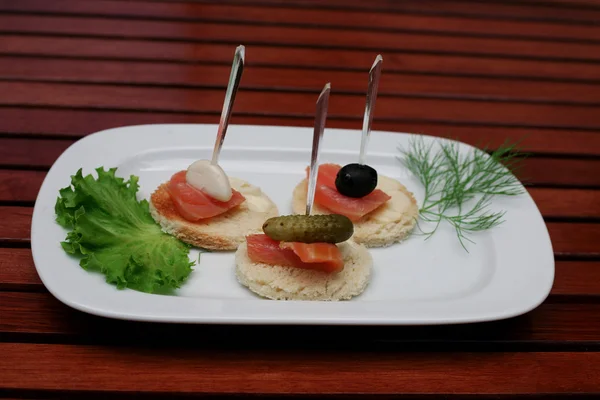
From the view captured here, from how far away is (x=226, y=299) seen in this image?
A: 1.86 meters

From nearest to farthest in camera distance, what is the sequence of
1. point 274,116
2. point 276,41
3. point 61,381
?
point 61,381, point 274,116, point 276,41

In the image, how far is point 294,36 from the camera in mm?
3812

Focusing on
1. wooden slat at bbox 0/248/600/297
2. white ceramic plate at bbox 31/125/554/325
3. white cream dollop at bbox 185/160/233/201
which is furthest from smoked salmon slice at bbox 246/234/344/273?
wooden slat at bbox 0/248/600/297

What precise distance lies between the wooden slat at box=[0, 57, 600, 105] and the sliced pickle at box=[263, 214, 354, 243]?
1494 mm

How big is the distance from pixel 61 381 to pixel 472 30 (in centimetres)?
328

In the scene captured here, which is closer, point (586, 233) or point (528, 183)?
point (586, 233)

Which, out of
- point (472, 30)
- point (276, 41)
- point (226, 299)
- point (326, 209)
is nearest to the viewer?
point (226, 299)

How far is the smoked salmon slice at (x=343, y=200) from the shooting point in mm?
2316

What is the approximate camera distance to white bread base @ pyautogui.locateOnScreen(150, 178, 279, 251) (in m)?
2.21

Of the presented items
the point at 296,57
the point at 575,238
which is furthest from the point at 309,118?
the point at 575,238

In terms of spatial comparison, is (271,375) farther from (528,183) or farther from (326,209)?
(528,183)

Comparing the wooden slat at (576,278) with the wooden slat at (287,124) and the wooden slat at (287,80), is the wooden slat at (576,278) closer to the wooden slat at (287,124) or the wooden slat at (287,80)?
the wooden slat at (287,124)

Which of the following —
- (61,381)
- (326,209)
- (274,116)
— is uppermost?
(274,116)

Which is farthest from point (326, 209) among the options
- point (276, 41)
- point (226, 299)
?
point (276, 41)
